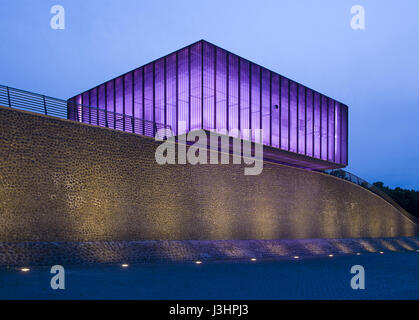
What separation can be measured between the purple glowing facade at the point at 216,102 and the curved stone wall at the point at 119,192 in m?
3.93

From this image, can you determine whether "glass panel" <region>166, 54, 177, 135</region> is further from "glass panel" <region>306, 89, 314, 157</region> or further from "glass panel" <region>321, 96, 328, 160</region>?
"glass panel" <region>321, 96, 328, 160</region>

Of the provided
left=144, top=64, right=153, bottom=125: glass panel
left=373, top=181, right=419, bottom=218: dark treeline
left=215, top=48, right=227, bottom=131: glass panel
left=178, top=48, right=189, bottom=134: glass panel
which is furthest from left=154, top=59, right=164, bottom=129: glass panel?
left=373, top=181, right=419, bottom=218: dark treeline

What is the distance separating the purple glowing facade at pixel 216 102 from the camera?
25.8 metres

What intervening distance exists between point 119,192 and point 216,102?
1126 cm

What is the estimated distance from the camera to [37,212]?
14.7 metres

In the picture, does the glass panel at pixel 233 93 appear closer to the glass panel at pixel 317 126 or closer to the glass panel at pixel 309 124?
the glass panel at pixel 309 124

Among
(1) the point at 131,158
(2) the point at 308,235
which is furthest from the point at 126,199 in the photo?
(2) the point at 308,235

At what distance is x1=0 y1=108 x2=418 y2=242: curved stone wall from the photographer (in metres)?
14.5

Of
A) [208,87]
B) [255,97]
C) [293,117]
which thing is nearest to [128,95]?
[208,87]

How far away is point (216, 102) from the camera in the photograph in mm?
26219

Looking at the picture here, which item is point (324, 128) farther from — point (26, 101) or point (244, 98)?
point (26, 101)

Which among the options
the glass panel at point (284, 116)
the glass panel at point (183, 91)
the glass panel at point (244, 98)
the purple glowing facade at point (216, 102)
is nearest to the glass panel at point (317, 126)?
the purple glowing facade at point (216, 102)
